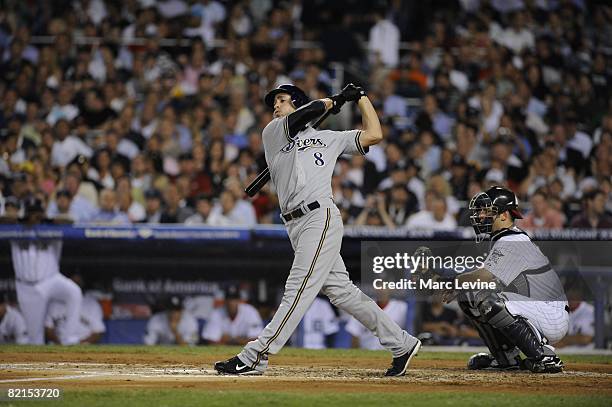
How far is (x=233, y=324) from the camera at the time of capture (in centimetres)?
1047

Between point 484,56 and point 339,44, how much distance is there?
2.04 metres

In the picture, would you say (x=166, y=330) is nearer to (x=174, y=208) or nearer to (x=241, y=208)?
(x=174, y=208)

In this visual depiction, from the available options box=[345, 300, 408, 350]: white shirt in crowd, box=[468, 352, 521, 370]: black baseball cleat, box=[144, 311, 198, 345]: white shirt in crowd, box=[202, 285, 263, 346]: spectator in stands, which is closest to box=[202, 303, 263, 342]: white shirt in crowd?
box=[202, 285, 263, 346]: spectator in stands

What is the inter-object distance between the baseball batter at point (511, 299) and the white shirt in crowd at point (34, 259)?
481 centimetres

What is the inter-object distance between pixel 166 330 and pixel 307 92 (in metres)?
4.28

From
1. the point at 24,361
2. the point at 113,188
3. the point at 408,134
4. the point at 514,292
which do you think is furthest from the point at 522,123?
the point at 24,361

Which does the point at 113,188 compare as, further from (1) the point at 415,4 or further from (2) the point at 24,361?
(1) the point at 415,4

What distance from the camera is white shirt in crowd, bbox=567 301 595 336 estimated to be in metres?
10.3

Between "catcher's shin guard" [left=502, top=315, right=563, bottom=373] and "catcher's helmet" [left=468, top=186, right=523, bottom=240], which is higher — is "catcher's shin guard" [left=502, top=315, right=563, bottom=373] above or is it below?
below

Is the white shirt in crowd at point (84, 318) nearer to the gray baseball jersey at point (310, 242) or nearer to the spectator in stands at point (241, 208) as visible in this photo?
the spectator in stands at point (241, 208)

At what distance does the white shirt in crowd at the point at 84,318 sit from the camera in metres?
10.3

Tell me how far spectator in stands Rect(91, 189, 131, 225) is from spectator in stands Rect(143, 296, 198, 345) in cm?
111

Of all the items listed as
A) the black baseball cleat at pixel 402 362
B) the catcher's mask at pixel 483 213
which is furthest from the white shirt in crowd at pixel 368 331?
the black baseball cleat at pixel 402 362

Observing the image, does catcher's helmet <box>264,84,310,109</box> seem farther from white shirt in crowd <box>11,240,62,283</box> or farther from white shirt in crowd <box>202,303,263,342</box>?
white shirt in crowd <box>11,240,62,283</box>
